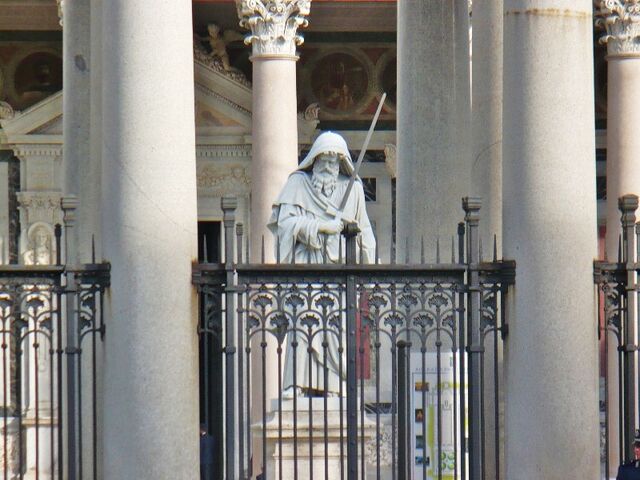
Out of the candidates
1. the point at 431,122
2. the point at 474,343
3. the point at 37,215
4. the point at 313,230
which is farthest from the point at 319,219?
the point at 37,215

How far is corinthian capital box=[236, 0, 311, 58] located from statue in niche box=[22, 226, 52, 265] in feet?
18.2

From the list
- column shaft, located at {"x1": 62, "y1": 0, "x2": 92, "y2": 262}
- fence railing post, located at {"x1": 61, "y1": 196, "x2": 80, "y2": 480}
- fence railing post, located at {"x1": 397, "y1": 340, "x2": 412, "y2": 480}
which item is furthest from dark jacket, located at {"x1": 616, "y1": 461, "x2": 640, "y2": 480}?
column shaft, located at {"x1": 62, "y1": 0, "x2": 92, "y2": 262}

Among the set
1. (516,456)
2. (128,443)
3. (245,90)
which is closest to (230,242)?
(128,443)

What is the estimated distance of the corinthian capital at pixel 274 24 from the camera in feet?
88.9

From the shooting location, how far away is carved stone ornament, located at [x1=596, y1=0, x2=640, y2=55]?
1083 inches

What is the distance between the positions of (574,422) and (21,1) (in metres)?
18.8

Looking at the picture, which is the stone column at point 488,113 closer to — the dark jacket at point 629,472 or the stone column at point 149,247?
the dark jacket at point 629,472

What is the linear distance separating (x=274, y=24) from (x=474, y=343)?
12774 millimetres

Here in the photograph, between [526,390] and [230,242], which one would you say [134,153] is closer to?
[230,242]

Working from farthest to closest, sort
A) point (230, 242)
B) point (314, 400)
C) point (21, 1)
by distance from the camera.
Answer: point (21, 1) < point (314, 400) < point (230, 242)

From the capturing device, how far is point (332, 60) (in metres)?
32.8

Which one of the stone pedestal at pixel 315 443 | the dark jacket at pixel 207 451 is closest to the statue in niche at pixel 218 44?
the stone pedestal at pixel 315 443

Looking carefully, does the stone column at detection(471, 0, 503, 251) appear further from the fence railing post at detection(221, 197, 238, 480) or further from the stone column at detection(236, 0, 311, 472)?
the stone column at detection(236, 0, 311, 472)

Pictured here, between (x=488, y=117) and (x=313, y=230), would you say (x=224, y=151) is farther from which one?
(x=313, y=230)
